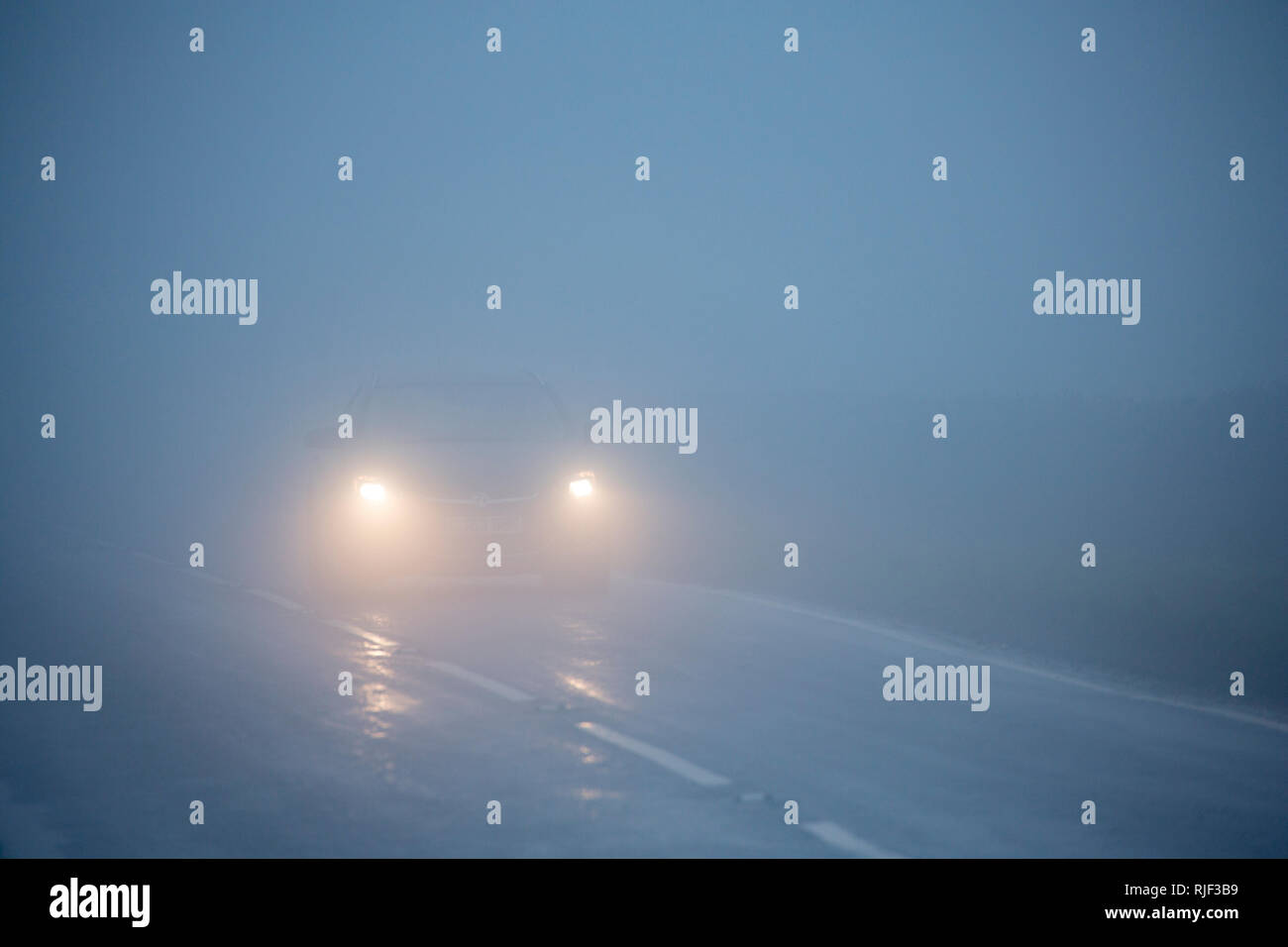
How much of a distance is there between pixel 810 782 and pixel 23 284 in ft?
276

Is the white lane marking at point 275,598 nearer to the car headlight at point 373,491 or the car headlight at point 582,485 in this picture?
the car headlight at point 373,491

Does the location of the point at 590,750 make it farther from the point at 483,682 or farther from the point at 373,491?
the point at 373,491

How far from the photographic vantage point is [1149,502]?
2166 centimetres

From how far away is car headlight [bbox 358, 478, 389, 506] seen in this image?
12.5m

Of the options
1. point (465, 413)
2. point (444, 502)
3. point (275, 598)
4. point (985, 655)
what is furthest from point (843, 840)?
point (275, 598)

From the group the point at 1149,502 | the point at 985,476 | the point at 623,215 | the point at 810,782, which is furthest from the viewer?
the point at 623,215

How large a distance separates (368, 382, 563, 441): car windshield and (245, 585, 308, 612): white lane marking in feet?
6.04

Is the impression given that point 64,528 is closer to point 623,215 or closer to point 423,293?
point 423,293

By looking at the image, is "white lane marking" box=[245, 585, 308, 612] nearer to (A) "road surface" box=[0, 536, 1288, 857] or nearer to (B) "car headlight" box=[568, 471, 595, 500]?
(A) "road surface" box=[0, 536, 1288, 857]

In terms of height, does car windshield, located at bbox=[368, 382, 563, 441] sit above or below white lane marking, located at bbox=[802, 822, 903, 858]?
above

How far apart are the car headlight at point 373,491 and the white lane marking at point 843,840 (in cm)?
701

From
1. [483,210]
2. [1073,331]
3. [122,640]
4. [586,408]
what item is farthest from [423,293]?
[122,640]

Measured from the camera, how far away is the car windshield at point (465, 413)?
43.1 ft

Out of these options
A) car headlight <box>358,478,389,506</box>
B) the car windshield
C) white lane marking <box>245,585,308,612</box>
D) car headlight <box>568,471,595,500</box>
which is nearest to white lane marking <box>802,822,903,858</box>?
car headlight <box>568,471,595,500</box>
